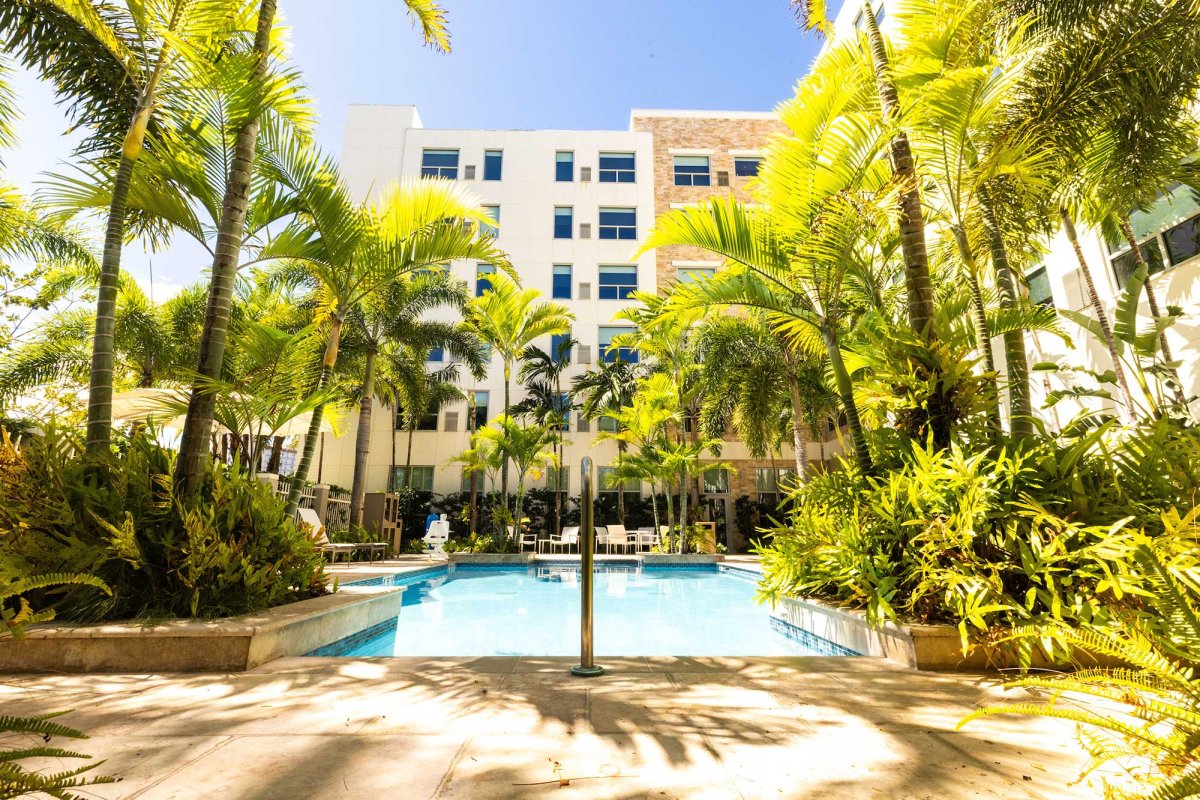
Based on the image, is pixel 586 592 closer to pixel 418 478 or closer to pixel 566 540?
pixel 566 540

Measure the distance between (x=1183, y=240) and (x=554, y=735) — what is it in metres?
11.8

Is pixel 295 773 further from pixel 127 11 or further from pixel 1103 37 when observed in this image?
pixel 1103 37

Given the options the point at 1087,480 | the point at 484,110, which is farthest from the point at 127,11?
the point at 484,110

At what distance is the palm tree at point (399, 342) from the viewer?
13008mm

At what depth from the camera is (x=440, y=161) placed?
2284 cm

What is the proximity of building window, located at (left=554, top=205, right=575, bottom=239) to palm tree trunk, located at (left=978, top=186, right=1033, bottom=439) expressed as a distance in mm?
18050

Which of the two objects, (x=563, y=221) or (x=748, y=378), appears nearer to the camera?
(x=748, y=378)

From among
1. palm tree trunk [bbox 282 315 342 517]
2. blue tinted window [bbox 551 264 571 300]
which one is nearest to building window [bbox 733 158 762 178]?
blue tinted window [bbox 551 264 571 300]

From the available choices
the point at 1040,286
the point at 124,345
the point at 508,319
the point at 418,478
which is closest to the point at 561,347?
the point at 508,319

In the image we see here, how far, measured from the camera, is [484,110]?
933 inches

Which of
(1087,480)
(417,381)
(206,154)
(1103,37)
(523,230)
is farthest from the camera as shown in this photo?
(523,230)

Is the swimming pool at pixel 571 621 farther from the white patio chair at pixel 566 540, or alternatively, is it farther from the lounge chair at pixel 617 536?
the lounge chair at pixel 617 536

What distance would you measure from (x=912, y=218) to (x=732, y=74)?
1566 centimetres

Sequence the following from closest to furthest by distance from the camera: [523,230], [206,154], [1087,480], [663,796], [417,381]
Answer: [663,796] → [1087,480] → [206,154] → [417,381] → [523,230]
